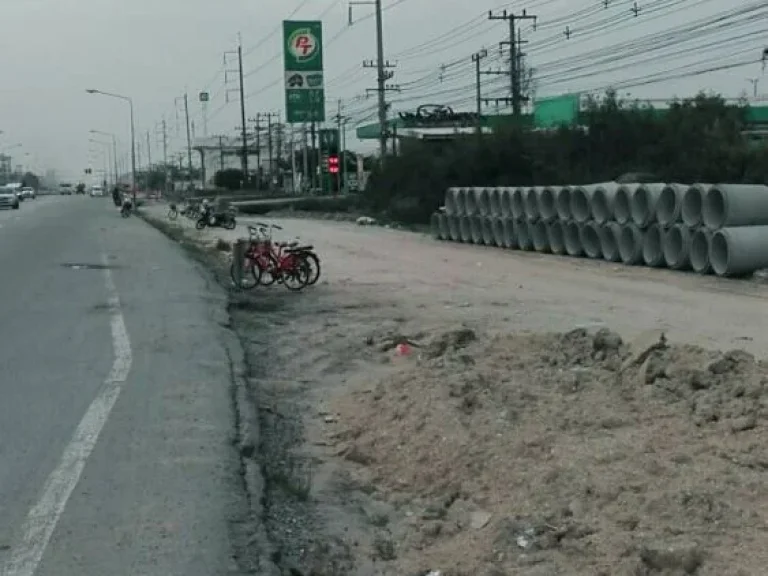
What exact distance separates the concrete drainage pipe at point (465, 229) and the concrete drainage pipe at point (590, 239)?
338 inches

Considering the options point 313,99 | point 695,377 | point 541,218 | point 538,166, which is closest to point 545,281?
point 541,218

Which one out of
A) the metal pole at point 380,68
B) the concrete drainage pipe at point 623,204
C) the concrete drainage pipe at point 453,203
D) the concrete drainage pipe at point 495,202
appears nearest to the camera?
the concrete drainage pipe at point 623,204

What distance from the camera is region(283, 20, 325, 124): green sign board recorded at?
54.4 m

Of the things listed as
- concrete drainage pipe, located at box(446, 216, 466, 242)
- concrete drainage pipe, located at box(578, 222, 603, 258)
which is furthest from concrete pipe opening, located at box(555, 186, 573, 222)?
concrete drainage pipe, located at box(446, 216, 466, 242)

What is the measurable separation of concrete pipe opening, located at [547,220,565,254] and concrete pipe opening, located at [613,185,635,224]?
3.46 metres

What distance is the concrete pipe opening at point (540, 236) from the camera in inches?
1355

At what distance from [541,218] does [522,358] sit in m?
22.3

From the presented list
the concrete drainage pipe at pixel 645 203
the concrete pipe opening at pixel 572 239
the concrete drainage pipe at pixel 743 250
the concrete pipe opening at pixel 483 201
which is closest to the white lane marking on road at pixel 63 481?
the concrete drainage pipe at pixel 743 250

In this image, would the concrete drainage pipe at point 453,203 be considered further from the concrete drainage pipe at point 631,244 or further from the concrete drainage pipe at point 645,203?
the concrete drainage pipe at point 645,203

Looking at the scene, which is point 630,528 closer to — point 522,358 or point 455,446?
point 455,446

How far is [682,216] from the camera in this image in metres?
26.3

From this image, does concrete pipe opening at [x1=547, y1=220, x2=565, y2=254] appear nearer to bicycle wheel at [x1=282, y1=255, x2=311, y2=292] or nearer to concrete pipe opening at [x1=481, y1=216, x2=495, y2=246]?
concrete pipe opening at [x1=481, y1=216, x2=495, y2=246]

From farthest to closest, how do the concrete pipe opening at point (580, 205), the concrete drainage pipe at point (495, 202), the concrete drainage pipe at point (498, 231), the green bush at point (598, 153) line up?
the green bush at point (598, 153) < the concrete drainage pipe at point (495, 202) < the concrete drainage pipe at point (498, 231) < the concrete pipe opening at point (580, 205)

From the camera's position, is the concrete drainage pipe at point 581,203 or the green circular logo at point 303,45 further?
the green circular logo at point 303,45
